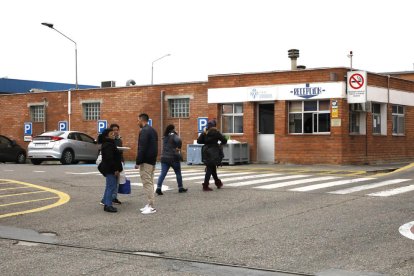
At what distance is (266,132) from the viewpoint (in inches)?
1035

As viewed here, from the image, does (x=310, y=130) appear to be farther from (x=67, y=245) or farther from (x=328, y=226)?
(x=67, y=245)

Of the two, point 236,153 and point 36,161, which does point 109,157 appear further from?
point 36,161

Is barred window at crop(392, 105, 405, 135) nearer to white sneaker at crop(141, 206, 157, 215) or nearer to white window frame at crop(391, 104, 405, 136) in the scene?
white window frame at crop(391, 104, 405, 136)

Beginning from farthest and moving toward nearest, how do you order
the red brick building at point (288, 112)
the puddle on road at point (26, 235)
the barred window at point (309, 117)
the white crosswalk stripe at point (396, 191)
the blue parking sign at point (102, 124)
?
the blue parking sign at point (102, 124) → the barred window at point (309, 117) → the red brick building at point (288, 112) → the white crosswalk stripe at point (396, 191) → the puddle on road at point (26, 235)

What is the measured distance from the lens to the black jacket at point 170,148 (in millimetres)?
13258

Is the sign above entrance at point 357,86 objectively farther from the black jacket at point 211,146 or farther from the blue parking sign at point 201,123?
the black jacket at point 211,146

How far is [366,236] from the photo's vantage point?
7.98 meters

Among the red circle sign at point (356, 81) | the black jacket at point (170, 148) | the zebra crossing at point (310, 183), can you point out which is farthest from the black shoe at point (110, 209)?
the red circle sign at point (356, 81)

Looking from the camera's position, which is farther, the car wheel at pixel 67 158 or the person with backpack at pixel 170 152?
the car wheel at pixel 67 158

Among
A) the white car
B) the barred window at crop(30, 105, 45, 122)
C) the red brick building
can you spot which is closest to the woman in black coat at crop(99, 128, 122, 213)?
the white car

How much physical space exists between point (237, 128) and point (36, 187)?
45.4 feet

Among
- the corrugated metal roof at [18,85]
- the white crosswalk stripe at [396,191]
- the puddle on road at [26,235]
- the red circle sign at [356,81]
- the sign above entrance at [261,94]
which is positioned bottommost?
the puddle on road at [26,235]

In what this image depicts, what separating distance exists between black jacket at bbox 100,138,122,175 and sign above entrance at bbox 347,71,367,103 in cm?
1545

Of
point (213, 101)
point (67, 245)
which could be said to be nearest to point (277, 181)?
point (67, 245)
